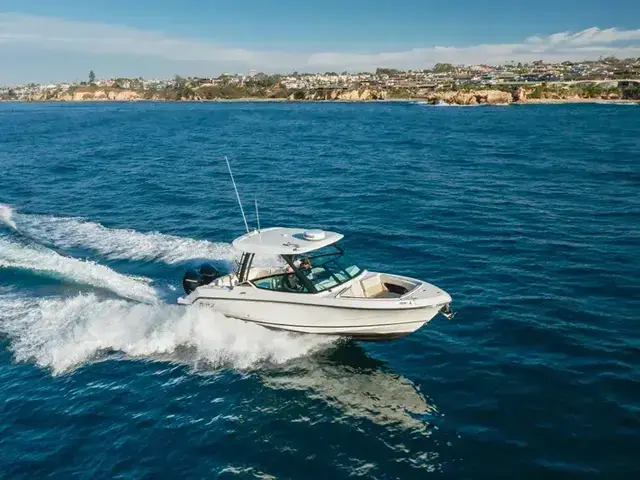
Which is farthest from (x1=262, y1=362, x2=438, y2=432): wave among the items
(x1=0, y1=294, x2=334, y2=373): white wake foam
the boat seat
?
the boat seat

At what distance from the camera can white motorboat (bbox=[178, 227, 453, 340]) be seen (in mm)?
15195

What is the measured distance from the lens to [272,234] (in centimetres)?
1752

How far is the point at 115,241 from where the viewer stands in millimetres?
27656

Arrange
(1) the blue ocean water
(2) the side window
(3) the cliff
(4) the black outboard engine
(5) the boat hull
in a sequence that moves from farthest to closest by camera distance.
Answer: (3) the cliff < (4) the black outboard engine < (2) the side window < (5) the boat hull < (1) the blue ocean water

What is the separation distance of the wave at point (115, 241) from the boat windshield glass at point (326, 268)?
322 inches

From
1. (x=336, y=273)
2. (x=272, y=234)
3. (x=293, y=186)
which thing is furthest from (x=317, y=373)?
(x=293, y=186)

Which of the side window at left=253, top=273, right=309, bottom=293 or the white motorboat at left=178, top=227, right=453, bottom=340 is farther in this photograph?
the side window at left=253, top=273, right=309, bottom=293

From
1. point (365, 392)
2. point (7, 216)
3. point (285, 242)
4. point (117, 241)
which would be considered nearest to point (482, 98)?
point (7, 216)

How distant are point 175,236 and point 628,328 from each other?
20.3m

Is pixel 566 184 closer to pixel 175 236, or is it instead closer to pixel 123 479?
pixel 175 236

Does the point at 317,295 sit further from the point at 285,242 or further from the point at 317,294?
the point at 285,242

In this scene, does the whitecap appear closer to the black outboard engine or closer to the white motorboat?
the black outboard engine

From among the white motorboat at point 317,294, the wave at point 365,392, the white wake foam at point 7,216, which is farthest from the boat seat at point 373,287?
the white wake foam at point 7,216

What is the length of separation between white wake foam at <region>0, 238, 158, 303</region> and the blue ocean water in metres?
0.11
